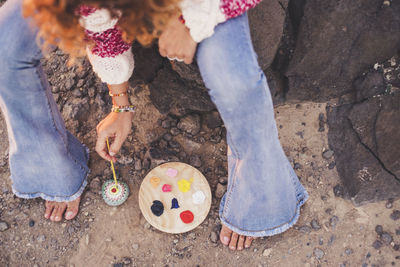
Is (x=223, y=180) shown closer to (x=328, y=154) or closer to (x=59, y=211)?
(x=328, y=154)

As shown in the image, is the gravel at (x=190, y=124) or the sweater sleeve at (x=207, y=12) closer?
the sweater sleeve at (x=207, y=12)

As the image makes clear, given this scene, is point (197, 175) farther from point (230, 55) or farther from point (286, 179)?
point (230, 55)

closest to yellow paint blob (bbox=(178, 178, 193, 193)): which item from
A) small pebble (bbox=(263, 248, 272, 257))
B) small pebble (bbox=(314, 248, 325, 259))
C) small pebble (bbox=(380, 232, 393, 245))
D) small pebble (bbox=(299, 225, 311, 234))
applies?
small pebble (bbox=(263, 248, 272, 257))

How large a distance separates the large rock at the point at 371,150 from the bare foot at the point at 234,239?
0.67 m

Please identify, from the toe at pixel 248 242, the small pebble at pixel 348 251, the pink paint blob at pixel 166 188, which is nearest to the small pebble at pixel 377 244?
the small pebble at pixel 348 251

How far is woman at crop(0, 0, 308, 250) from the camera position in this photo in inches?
48.3

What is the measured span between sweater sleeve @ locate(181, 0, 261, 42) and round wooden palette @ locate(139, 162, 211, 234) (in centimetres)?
97

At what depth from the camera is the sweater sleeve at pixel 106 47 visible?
4.14ft

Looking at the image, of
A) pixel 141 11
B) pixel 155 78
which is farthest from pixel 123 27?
pixel 155 78

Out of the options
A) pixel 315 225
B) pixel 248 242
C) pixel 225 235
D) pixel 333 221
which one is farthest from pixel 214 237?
pixel 333 221

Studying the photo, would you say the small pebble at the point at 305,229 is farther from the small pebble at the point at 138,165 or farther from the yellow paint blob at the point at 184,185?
the small pebble at the point at 138,165

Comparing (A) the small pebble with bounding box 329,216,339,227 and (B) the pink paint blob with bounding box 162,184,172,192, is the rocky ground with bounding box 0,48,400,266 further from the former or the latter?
(B) the pink paint blob with bounding box 162,184,172,192

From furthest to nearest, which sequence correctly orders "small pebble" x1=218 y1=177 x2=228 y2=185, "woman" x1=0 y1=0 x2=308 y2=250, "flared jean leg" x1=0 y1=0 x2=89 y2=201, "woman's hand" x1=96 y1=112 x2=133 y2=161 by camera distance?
"small pebble" x1=218 y1=177 x2=228 y2=185
"woman's hand" x1=96 y1=112 x2=133 y2=161
"flared jean leg" x1=0 y1=0 x2=89 y2=201
"woman" x1=0 y1=0 x2=308 y2=250

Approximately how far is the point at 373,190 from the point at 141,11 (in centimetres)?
164
